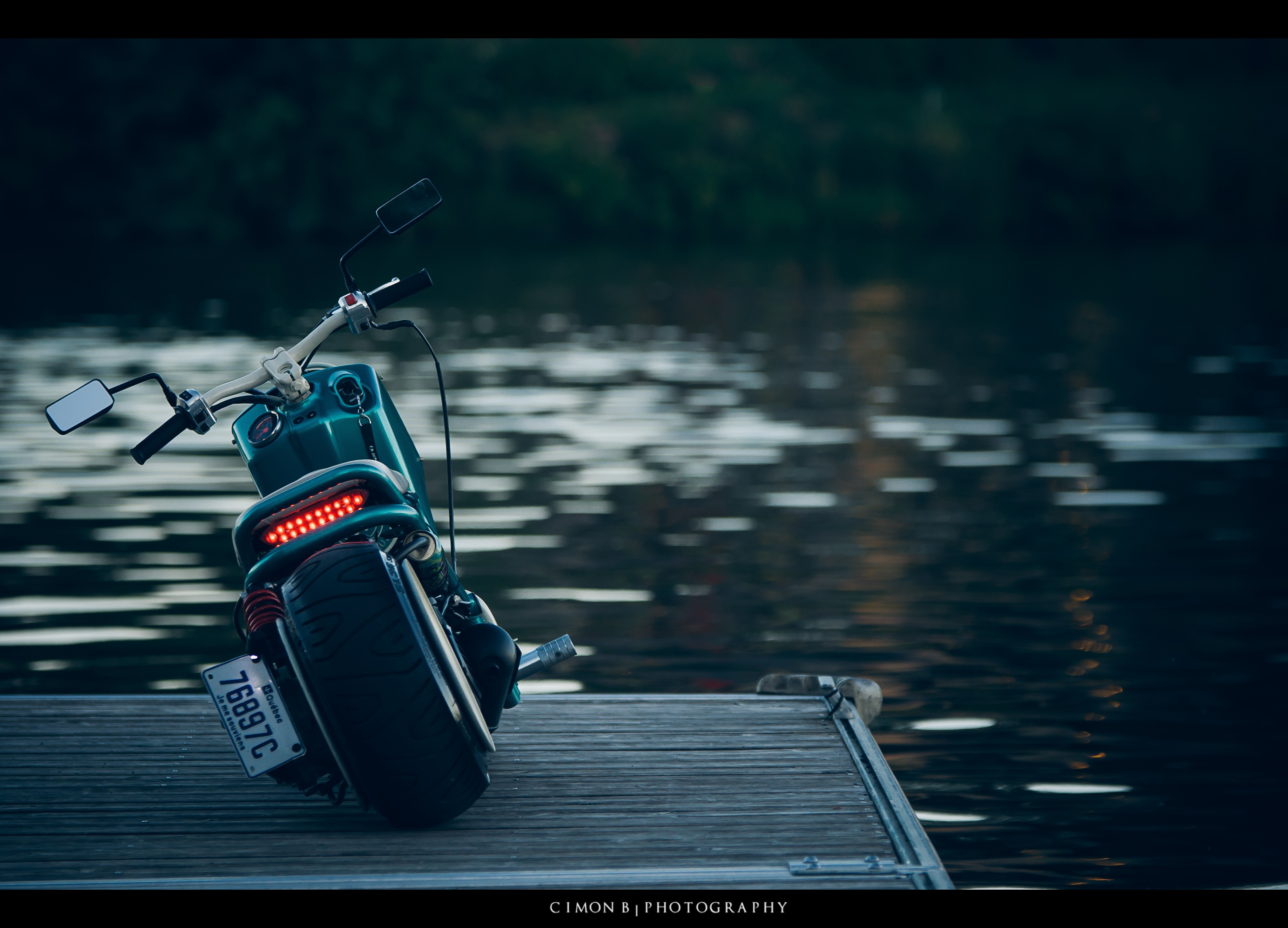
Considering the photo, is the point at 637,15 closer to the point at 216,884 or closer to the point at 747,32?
the point at 747,32

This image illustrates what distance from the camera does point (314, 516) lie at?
4469mm

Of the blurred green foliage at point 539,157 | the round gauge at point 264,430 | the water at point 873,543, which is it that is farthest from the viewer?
the blurred green foliage at point 539,157

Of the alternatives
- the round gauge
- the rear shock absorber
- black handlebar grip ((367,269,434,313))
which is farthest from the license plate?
black handlebar grip ((367,269,434,313))

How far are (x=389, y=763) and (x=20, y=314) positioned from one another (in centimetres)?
2601

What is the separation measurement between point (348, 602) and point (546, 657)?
1.20 metres

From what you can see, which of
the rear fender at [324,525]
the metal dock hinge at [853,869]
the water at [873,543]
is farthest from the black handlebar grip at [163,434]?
the water at [873,543]

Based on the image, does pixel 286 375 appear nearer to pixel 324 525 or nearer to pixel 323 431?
pixel 323 431

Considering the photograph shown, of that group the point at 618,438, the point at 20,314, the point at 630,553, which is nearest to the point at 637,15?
the point at 20,314

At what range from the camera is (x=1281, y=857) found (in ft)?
17.7

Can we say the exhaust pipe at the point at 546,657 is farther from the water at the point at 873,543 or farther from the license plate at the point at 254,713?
the water at the point at 873,543

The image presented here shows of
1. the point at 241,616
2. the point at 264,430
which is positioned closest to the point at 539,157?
the point at 264,430

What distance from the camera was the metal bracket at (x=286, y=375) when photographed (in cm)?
465

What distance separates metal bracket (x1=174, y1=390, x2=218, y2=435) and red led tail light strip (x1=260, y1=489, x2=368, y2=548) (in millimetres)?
362

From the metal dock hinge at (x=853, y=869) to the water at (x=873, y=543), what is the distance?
1.10 metres
